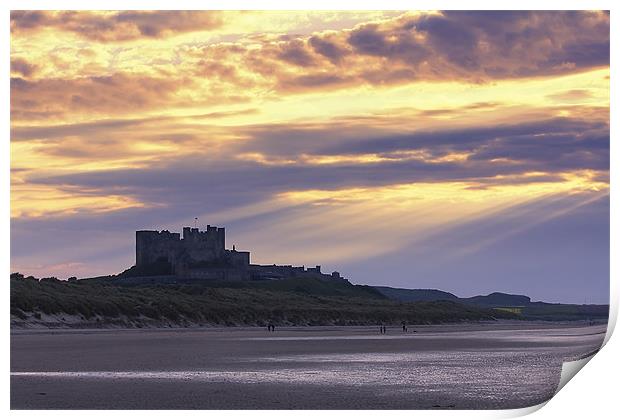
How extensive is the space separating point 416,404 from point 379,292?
146 metres

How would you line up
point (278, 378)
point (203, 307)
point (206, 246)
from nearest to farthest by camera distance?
point (278, 378) < point (203, 307) < point (206, 246)

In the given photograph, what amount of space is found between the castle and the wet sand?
101348 mm

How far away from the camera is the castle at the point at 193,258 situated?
13925 centimetres

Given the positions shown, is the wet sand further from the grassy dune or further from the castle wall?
the castle wall

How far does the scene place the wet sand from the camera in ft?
64.8

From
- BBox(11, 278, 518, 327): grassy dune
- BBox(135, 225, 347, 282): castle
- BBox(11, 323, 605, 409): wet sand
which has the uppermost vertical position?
BBox(135, 225, 347, 282): castle

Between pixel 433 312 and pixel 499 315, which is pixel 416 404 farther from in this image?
pixel 499 315

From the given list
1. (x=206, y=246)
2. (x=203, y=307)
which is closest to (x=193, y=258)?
(x=206, y=246)

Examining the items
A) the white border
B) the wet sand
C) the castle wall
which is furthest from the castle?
the white border

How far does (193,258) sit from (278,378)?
117307 mm

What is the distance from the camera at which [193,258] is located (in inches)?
5551
